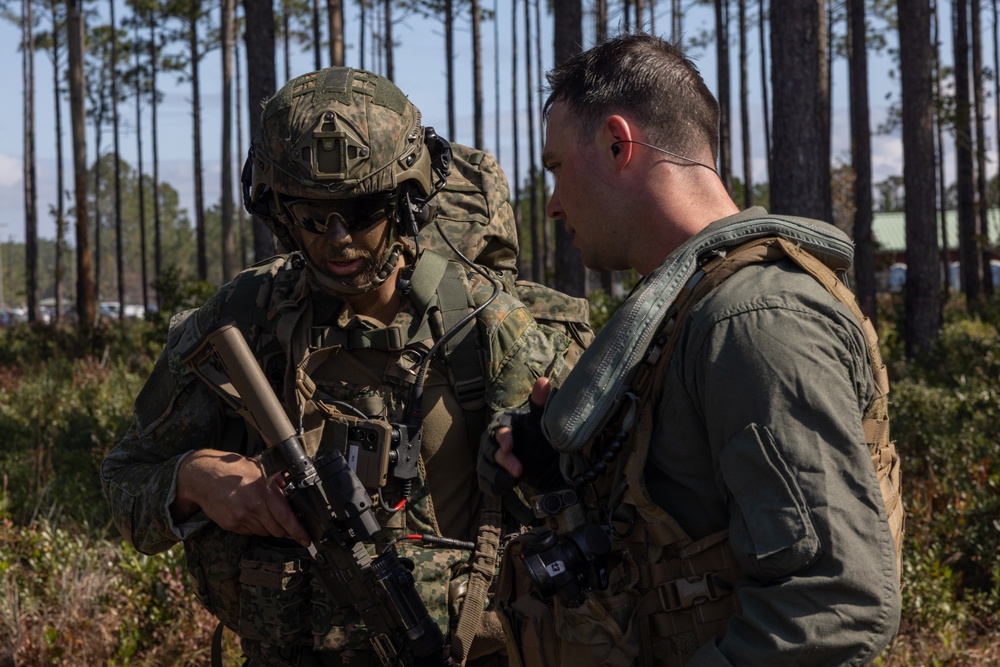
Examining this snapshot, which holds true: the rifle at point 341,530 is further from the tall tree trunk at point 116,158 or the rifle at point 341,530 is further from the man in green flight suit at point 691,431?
the tall tree trunk at point 116,158

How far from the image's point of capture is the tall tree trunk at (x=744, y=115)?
25158mm

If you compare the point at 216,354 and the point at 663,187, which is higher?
the point at 663,187

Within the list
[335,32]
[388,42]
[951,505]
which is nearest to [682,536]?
[951,505]

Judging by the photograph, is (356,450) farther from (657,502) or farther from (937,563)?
(937,563)

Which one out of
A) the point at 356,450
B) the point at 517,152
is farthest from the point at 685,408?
the point at 517,152

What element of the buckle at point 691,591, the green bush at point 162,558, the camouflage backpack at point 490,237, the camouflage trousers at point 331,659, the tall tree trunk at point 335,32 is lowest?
the green bush at point 162,558

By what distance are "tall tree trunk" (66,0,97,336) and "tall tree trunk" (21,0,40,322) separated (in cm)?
936

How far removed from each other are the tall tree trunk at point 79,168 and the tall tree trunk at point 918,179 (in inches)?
461

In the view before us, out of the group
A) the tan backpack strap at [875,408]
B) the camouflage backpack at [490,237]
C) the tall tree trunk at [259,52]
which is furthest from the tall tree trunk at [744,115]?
the tan backpack strap at [875,408]

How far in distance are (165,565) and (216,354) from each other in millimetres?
3012

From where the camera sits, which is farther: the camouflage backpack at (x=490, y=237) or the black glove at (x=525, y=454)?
the camouflage backpack at (x=490, y=237)

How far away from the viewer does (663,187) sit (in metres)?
1.79

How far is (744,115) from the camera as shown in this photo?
2647 centimetres

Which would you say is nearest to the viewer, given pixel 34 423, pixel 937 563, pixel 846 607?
pixel 846 607
